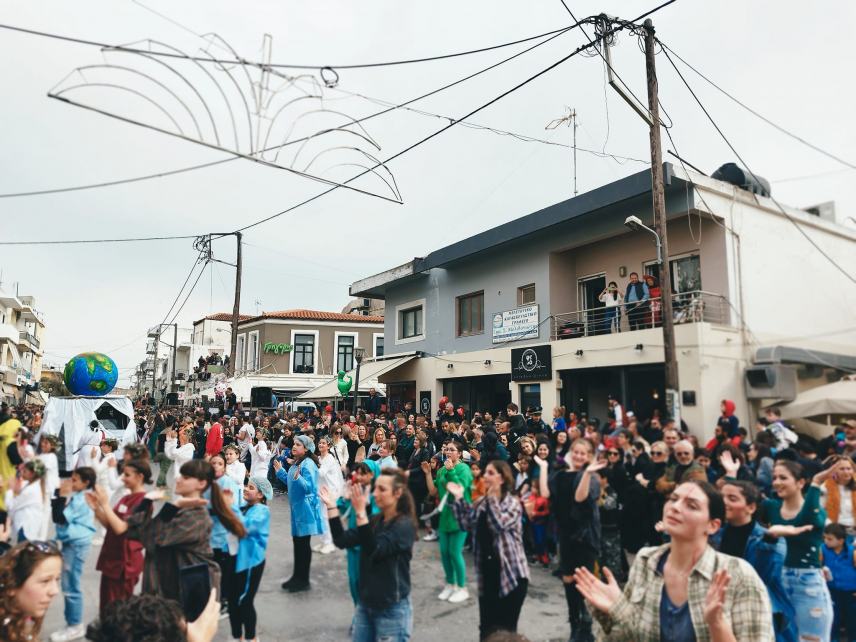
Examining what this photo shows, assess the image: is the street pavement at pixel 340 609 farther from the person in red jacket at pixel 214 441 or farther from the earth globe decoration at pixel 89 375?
the earth globe decoration at pixel 89 375

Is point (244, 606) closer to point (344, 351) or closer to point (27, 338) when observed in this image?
point (344, 351)

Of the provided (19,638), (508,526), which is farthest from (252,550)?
(19,638)

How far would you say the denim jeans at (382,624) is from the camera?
392cm

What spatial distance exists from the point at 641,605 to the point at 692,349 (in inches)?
405

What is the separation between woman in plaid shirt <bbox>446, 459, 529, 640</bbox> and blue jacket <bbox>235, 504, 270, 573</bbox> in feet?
5.93

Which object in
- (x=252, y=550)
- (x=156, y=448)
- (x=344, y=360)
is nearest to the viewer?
(x=252, y=550)

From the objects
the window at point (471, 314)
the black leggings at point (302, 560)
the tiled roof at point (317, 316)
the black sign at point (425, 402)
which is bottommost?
the black leggings at point (302, 560)

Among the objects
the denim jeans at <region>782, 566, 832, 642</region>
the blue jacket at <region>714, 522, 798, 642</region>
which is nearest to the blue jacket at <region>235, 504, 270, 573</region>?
the blue jacket at <region>714, 522, 798, 642</region>

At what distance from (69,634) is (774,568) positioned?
5947mm

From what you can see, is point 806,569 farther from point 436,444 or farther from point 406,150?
point 436,444

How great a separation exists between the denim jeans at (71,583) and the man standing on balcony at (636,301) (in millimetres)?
11393

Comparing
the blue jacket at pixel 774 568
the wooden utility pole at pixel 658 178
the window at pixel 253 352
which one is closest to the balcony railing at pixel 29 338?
the window at pixel 253 352

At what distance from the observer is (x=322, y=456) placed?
862cm

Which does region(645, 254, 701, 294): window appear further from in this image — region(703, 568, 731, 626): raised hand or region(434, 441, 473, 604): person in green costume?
region(703, 568, 731, 626): raised hand
